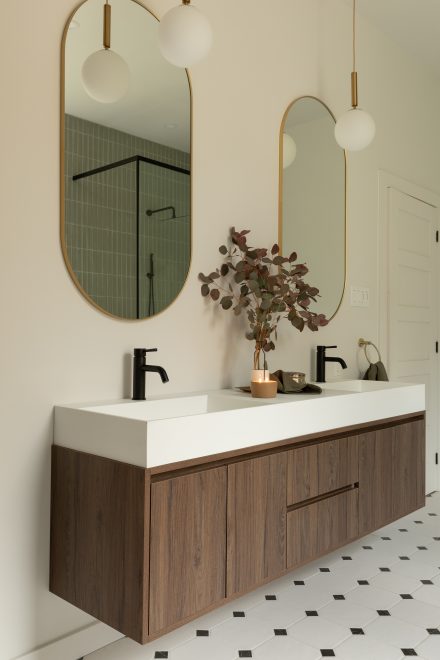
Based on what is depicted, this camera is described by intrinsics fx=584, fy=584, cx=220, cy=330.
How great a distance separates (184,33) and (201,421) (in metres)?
1.30

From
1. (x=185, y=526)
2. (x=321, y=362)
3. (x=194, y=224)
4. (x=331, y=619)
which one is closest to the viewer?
(x=185, y=526)

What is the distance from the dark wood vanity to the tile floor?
0.86ft

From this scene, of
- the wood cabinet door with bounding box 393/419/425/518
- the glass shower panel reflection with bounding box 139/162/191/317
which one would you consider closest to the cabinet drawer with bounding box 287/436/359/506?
the wood cabinet door with bounding box 393/419/425/518

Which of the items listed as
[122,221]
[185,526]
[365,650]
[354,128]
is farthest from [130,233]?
[365,650]

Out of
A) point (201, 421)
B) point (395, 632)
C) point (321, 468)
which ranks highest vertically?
point (201, 421)

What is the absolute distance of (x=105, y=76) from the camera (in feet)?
7.10

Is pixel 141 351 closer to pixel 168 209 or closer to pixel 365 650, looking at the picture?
pixel 168 209

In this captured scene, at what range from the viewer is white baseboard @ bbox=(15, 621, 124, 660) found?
77.5 inches

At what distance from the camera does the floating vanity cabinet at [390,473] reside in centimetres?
262

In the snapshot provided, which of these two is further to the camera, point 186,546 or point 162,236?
point 162,236

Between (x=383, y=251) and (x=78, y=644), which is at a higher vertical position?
(x=383, y=251)

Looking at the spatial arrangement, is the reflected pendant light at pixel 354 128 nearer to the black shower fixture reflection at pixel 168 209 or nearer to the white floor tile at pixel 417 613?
the black shower fixture reflection at pixel 168 209

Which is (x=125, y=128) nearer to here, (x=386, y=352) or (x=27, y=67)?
(x=27, y=67)

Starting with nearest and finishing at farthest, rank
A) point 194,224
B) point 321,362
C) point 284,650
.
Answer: point 284,650, point 194,224, point 321,362
